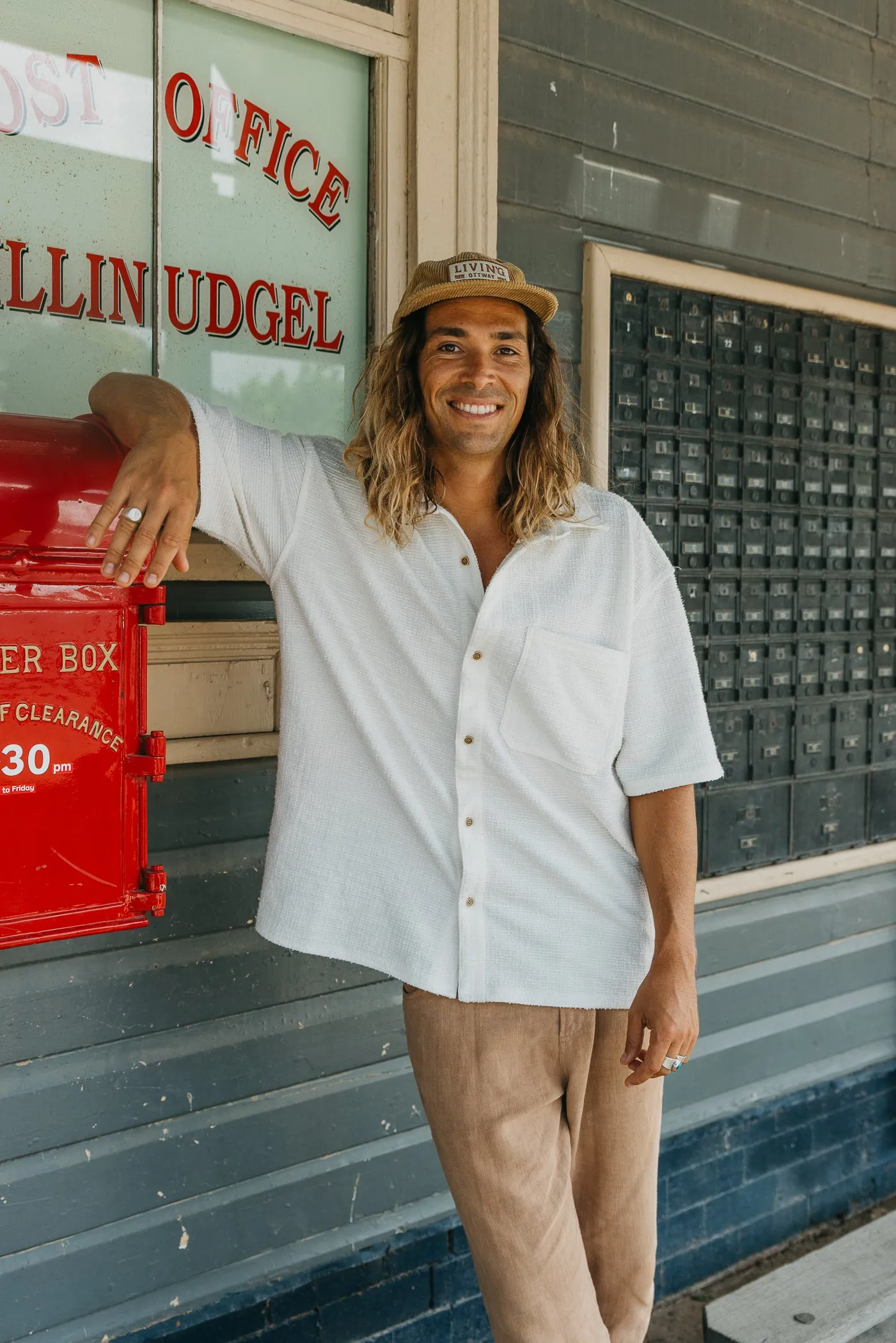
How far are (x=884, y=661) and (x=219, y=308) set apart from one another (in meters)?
2.31

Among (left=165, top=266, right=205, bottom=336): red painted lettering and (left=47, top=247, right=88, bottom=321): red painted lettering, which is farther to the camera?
(left=165, top=266, right=205, bottom=336): red painted lettering

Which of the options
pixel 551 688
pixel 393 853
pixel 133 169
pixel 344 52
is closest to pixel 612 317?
pixel 344 52

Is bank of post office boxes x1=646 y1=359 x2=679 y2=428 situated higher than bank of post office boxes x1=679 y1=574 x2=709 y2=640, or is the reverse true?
bank of post office boxes x1=646 y1=359 x2=679 y2=428

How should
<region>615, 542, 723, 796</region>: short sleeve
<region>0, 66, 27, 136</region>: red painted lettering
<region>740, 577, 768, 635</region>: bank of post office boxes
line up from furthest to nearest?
<region>740, 577, 768, 635</region>: bank of post office boxes, <region>0, 66, 27, 136</region>: red painted lettering, <region>615, 542, 723, 796</region>: short sleeve

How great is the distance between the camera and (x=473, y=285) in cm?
205

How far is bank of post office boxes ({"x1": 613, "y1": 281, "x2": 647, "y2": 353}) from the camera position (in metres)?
3.12

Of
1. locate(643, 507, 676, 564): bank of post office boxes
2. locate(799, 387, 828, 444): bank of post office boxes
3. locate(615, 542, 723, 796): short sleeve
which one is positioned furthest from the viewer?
locate(799, 387, 828, 444): bank of post office boxes

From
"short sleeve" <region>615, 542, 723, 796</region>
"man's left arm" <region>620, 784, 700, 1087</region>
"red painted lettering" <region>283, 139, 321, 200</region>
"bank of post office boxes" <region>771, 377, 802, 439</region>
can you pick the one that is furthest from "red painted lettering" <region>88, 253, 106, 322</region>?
"bank of post office boxes" <region>771, 377, 802, 439</region>

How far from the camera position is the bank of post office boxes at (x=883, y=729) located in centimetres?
379

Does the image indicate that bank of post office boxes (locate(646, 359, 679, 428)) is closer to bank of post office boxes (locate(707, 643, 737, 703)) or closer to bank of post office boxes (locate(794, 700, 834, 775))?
bank of post office boxes (locate(707, 643, 737, 703))

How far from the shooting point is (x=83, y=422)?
5.87 feet

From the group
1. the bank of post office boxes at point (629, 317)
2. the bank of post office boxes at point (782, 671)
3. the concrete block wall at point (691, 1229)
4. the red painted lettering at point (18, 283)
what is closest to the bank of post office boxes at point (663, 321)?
the bank of post office boxes at point (629, 317)

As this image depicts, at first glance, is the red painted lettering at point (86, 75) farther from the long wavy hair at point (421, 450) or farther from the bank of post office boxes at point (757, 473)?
the bank of post office boxes at point (757, 473)

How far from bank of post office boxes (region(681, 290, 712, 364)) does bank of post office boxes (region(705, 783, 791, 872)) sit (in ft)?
3.76
